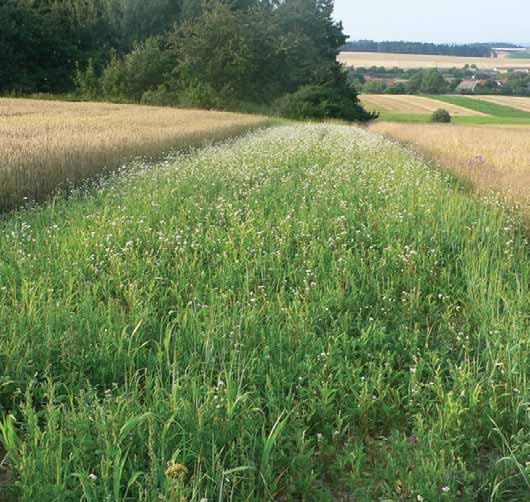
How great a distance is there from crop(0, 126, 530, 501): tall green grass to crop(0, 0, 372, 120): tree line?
38.0 meters

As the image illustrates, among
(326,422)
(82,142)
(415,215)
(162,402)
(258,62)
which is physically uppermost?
(258,62)

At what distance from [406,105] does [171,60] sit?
106 feet

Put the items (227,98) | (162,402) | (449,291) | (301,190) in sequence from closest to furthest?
1. (162,402)
2. (449,291)
3. (301,190)
4. (227,98)

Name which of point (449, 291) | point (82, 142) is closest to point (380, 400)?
point (449, 291)

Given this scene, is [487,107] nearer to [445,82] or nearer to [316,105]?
[445,82]

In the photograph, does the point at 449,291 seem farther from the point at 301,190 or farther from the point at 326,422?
the point at 301,190

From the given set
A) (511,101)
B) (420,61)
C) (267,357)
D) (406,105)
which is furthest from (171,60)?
(420,61)

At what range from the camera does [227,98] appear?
4350 centimetres

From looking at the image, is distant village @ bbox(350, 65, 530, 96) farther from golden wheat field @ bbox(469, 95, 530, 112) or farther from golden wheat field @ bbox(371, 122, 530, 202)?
golden wheat field @ bbox(371, 122, 530, 202)

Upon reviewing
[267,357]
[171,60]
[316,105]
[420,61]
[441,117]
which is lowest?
[267,357]

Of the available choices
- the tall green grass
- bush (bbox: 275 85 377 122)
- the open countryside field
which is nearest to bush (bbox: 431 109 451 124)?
the open countryside field

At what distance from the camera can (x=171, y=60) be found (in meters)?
46.5

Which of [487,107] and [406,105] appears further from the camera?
[406,105]

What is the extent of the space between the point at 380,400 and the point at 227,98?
139 ft
